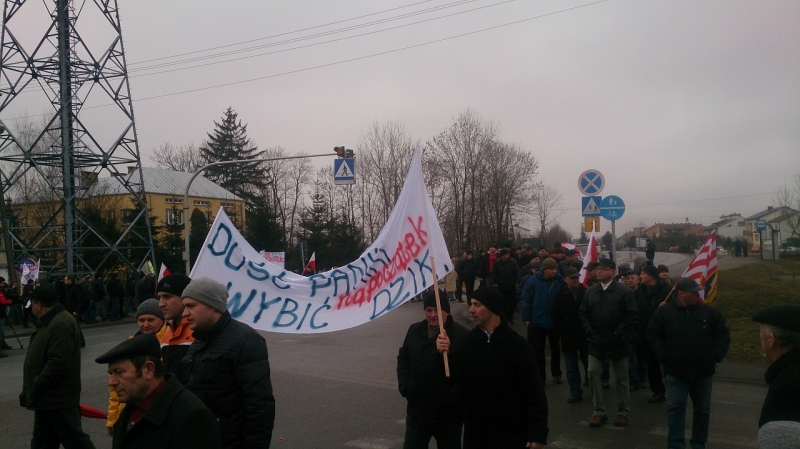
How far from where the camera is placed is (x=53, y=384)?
17.7 ft

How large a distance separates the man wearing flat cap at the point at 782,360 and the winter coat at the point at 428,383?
81.3 inches

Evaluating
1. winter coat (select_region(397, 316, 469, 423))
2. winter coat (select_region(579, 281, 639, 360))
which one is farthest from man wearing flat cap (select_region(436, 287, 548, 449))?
winter coat (select_region(579, 281, 639, 360))

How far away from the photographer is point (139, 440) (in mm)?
2648

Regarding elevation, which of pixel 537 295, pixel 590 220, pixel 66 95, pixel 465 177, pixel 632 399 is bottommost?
pixel 632 399

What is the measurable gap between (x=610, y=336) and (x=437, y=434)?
3572 mm

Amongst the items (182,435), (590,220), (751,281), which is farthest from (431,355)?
(751,281)

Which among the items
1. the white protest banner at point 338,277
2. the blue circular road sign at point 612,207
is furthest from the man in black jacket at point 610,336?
the blue circular road sign at point 612,207

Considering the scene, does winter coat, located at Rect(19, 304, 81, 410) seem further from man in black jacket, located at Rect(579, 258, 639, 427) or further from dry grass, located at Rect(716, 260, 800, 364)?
dry grass, located at Rect(716, 260, 800, 364)

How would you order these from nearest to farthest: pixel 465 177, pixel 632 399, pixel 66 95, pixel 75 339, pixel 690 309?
pixel 75 339
pixel 690 309
pixel 632 399
pixel 66 95
pixel 465 177

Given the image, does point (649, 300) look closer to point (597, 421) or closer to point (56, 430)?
point (597, 421)

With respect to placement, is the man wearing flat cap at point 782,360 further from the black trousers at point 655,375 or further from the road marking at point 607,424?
the black trousers at point 655,375

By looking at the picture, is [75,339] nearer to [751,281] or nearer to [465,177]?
[751,281]

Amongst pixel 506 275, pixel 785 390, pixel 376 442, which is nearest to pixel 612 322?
pixel 376 442

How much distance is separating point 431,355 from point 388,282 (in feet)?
3.50
